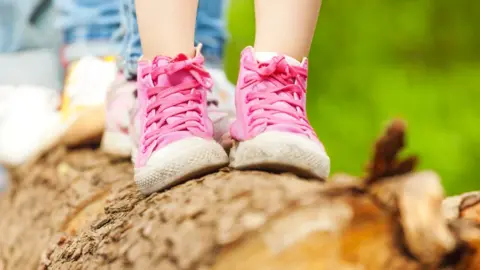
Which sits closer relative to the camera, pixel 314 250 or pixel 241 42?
pixel 314 250

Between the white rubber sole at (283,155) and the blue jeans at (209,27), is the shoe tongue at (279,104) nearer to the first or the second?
the white rubber sole at (283,155)

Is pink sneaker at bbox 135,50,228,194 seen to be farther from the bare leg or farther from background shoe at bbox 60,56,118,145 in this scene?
background shoe at bbox 60,56,118,145

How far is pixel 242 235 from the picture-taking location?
415 millimetres

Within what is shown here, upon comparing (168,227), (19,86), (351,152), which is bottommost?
(351,152)

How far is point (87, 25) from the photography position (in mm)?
1181

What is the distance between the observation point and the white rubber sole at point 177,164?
21.7 inches

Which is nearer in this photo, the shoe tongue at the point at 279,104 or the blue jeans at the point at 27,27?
the shoe tongue at the point at 279,104

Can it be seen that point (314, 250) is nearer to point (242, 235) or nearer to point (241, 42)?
point (242, 235)

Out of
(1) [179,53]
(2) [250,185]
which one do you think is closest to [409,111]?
(1) [179,53]

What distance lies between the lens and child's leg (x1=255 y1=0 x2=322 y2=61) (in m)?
0.64

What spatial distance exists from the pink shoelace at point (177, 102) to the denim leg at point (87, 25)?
21.8 inches

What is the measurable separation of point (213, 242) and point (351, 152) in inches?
33.4

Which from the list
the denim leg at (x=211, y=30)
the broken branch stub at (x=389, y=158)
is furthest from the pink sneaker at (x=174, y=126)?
the denim leg at (x=211, y=30)

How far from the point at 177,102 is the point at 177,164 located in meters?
0.09
